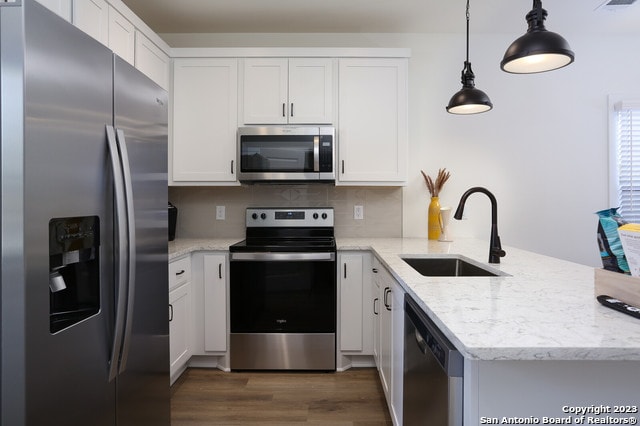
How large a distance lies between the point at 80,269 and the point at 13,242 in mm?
260

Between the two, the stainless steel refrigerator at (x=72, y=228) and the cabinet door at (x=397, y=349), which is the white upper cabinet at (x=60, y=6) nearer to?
the stainless steel refrigerator at (x=72, y=228)

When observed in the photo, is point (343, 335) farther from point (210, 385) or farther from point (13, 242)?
point (13, 242)

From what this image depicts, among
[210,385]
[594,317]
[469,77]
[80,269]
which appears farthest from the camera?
[210,385]

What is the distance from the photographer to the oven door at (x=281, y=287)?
2432 mm

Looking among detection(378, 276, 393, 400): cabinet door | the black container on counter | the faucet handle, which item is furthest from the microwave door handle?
the faucet handle

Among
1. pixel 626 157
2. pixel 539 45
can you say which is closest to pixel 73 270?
pixel 539 45

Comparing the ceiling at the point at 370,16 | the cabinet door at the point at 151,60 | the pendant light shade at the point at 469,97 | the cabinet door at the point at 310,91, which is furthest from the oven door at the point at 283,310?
the ceiling at the point at 370,16

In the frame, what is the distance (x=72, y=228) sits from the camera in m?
0.97

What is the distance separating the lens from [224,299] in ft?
8.20

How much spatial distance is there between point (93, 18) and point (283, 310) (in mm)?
1983

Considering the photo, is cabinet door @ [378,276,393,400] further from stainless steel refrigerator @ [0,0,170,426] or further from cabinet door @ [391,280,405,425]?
stainless steel refrigerator @ [0,0,170,426]

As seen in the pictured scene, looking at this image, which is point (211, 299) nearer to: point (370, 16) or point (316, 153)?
point (316, 153)

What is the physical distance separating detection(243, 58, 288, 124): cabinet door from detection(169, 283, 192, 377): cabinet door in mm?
1336

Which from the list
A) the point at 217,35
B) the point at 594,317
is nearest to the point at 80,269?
the point at 594,317
